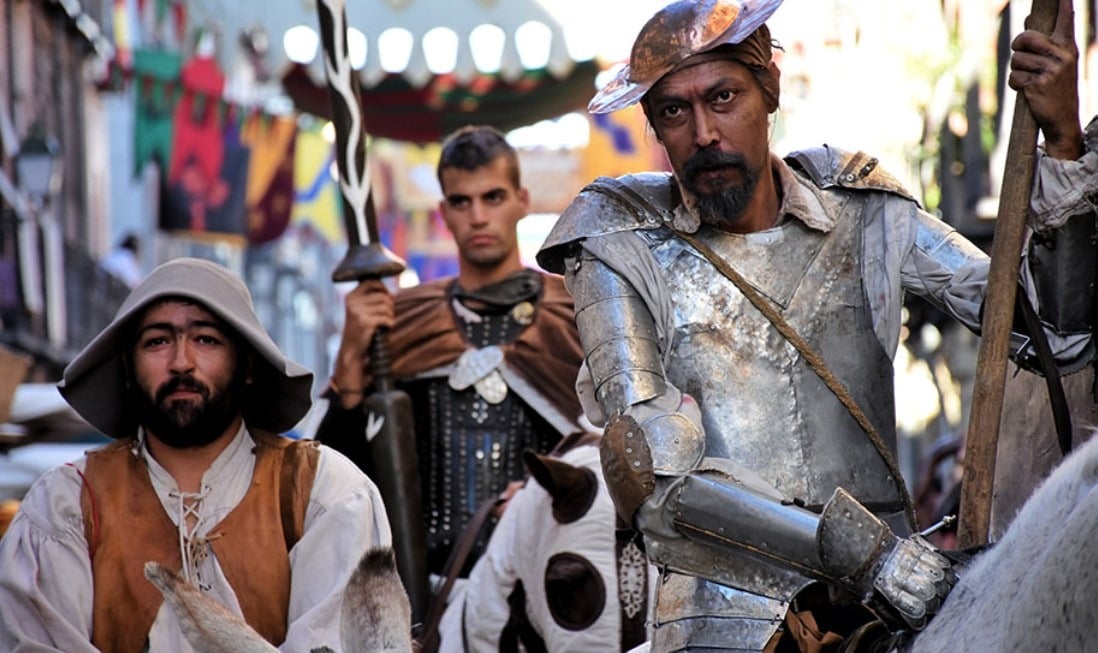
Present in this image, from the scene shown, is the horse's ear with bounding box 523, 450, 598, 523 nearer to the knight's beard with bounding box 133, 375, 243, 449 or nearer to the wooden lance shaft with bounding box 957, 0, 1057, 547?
the knight's beard with bounding box 133, 375, 243, 449

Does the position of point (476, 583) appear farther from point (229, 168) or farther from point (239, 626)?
point (229, 168)

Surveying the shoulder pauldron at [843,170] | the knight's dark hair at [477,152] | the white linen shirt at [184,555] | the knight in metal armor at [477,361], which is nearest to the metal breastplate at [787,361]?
the shoulder pauldron at [843,170]

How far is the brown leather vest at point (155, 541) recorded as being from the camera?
4.99m

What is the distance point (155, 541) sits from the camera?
5.12 m

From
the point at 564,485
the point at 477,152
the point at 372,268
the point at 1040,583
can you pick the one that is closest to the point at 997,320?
the point at 1040,583

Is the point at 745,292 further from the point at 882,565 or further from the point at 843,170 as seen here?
the point at 882,565

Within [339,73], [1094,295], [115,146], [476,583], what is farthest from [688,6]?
[115,146]

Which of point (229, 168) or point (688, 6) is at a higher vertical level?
point (688, 6)

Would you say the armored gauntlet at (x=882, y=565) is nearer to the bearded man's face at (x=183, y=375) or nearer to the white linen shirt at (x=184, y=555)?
the white linen shirt at (x=184, y=555)

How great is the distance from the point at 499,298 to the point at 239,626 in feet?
11.6

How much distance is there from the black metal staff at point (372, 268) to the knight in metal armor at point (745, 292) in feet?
8.20

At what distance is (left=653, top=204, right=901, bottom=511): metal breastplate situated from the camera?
14.6ft

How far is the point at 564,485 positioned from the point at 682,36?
5.96ft

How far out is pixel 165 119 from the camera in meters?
24.9
